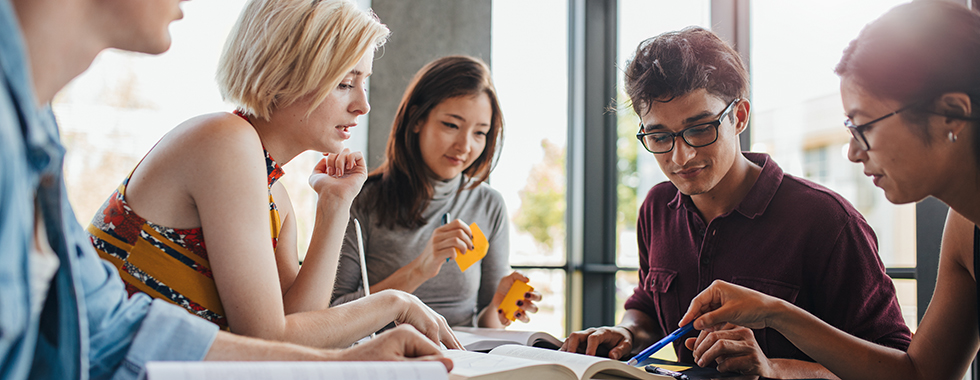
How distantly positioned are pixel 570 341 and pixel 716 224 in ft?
1.86


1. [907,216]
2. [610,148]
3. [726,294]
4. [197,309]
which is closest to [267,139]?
[197,309]

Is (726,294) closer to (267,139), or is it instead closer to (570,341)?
(570,341)

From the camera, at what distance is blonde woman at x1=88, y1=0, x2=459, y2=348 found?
3.41 ft

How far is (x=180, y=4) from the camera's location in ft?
2.82

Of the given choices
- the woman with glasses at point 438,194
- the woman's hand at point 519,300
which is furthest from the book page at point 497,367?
the woman with glasses at point 438,194

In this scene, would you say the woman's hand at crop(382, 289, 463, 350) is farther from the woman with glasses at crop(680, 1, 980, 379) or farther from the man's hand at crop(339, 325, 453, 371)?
the woman with glasses at crop(680, 1, 980, 379)

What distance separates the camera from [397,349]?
882mm

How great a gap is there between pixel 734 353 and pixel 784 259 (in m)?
0.46

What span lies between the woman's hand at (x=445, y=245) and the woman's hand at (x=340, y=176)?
423 millimetres

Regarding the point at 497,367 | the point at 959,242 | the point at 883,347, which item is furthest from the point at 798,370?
the point at 497,367

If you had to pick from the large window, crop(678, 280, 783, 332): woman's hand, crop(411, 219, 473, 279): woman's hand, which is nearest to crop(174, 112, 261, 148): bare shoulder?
crop(411, 219, 473, 279): woman's hand

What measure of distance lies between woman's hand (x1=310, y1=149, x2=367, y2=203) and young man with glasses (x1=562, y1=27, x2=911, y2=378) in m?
0.71

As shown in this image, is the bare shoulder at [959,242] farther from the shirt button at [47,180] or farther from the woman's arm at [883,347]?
Result: the shirt button at [47,180]

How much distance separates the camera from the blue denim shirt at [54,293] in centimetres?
52
